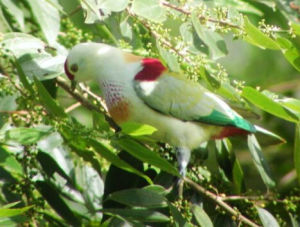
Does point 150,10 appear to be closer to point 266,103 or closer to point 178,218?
point 266,103

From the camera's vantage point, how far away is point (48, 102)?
2535 millimetres

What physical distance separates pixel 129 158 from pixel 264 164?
0.52 m

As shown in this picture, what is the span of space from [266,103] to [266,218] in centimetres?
41

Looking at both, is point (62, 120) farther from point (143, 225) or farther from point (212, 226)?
point (212, 226)

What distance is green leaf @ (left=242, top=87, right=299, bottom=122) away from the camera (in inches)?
105

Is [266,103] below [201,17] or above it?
below

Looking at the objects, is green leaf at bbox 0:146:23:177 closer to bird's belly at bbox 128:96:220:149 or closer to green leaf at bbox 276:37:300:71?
bird's belly at bbox 128:96:220:149

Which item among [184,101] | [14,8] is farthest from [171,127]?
[14,8]

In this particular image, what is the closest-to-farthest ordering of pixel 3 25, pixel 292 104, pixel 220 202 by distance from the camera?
1. pixel 292 104
2. pixel 220 202
3. pixel 3 25

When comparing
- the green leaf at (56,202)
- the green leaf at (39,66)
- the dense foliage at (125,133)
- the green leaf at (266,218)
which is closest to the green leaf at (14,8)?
the dense foliage at (125,133)

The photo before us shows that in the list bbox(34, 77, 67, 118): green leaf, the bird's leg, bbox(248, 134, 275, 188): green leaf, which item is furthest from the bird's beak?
bbox(248, 134, 275, 188): green leaf

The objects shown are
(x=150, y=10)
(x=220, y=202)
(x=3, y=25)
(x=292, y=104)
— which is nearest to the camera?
(x=150, y=10)

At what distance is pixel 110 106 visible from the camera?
2.85m

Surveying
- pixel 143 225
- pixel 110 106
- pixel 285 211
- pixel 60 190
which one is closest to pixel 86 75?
pixel 110 106
